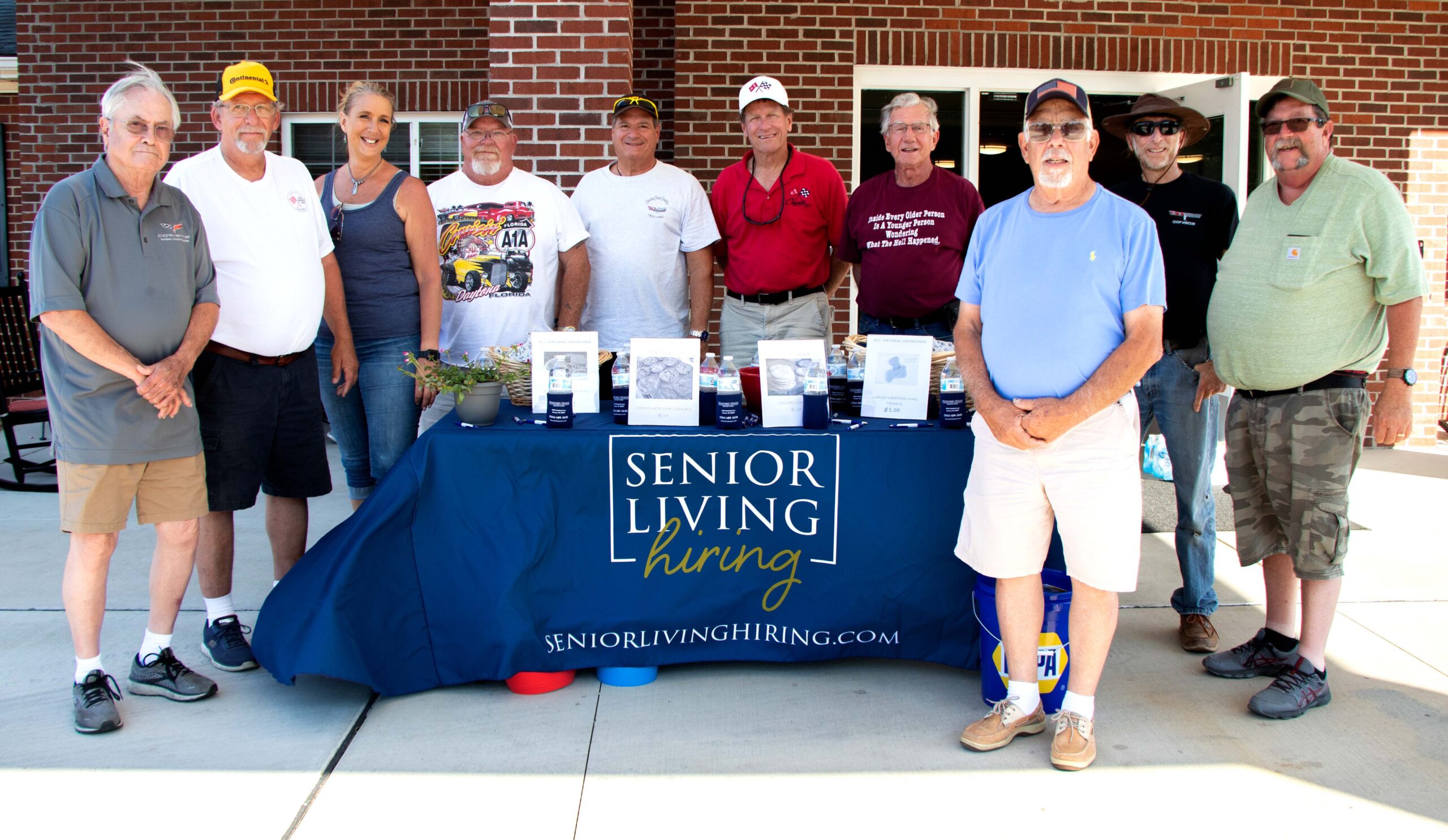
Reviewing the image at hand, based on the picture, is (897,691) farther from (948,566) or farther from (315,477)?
(315,477)

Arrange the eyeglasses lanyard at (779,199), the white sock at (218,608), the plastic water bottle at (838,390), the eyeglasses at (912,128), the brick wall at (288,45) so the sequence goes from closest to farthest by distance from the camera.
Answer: the white sock at (218,608), the plastic water bottle at (838,390), the eyeglasses at (912,128), the eyeglasses lanyard at (779,199), the brick wall at (288,45)

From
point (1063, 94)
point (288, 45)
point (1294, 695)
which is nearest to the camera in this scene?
point (1063, 94)

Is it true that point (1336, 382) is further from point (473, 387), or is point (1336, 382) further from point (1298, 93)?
point (473, 387)

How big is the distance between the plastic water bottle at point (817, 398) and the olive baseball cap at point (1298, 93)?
154 centimetres

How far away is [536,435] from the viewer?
3266mm

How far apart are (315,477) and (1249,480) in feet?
10.3

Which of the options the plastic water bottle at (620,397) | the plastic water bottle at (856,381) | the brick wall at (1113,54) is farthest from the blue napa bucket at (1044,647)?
the brick wall at (1113,54)

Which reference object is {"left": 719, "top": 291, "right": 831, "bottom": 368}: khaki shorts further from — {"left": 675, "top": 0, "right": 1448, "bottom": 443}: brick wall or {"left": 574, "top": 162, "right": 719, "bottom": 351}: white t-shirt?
{"left": 675, "top": 0, "right": 1448, "bottom": 443}: brick wall

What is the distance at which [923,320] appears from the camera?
13.8ft

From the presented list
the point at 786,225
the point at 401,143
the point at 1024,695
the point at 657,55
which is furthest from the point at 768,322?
the point at 401,143

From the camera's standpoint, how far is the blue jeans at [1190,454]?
11.9 ft

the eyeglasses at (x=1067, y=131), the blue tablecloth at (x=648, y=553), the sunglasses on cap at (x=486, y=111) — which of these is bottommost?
the blue tablecloth at (x=648, y=553)

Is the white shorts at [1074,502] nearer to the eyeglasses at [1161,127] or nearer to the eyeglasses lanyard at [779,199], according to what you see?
the eyeglasses at [1161,127]

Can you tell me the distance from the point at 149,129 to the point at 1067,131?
2517mm
